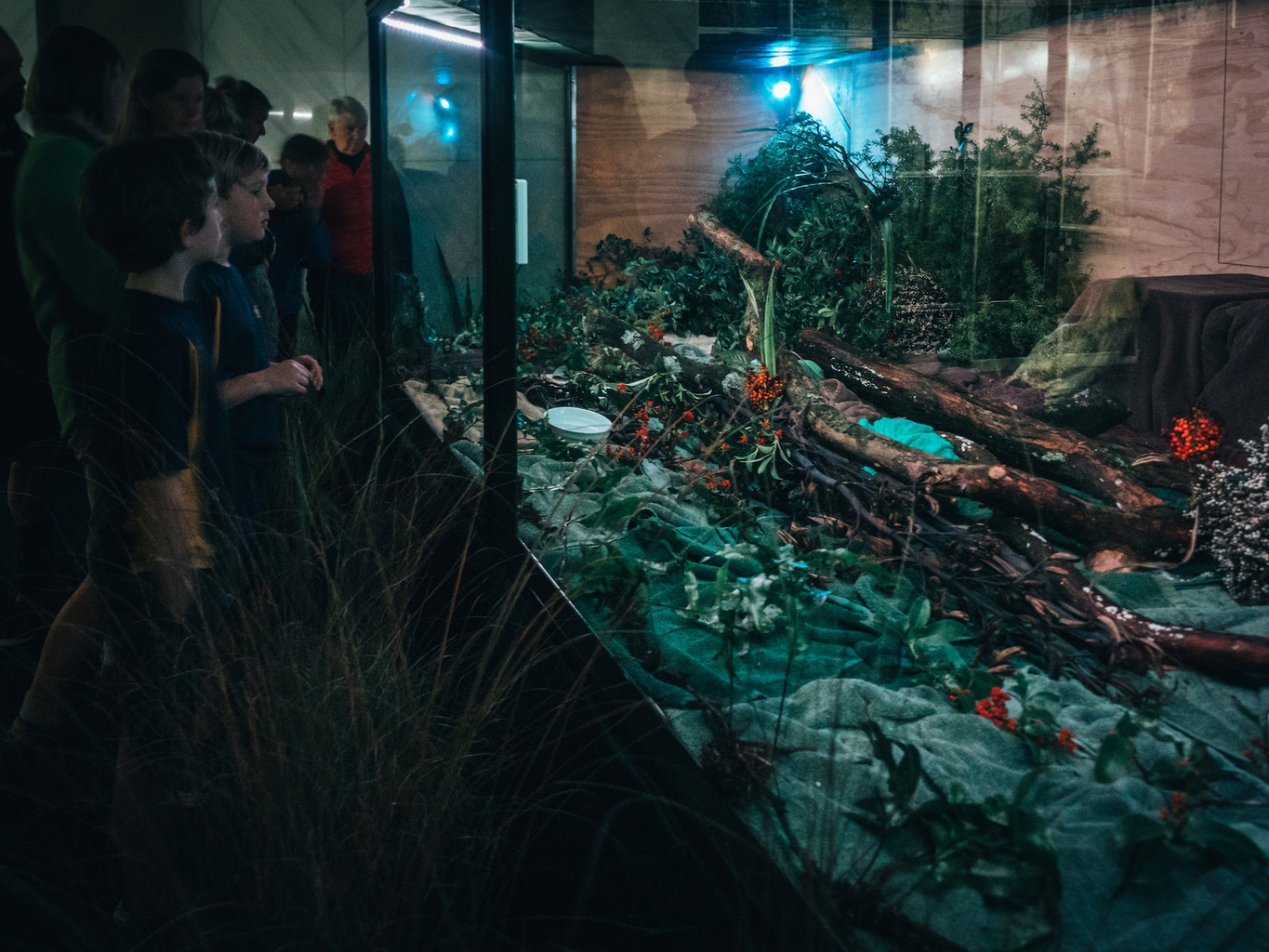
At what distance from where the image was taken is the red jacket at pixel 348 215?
5371 mm

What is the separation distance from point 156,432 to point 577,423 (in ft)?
6.26

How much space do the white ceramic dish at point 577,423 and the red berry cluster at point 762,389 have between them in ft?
1.62

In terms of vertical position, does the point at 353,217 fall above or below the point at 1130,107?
above

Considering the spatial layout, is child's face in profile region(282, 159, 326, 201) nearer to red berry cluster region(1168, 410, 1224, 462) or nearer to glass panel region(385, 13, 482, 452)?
glass panel region(385, 13, 482, 452)

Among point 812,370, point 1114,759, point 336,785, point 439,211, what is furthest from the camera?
point 439,211

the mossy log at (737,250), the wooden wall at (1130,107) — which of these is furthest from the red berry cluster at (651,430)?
the wooden wall at (1130,107)

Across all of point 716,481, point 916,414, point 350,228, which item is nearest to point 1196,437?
point 916,414

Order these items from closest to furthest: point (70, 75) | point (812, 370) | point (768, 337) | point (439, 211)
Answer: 1. point (70, 75)
2. point (812, 370)
3. point (768, 337)
4. point (439, 211)

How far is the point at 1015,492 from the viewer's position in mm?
2111

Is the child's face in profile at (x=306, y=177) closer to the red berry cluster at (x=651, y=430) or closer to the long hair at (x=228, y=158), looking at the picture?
the red berry cluster at (x=651, y=430)

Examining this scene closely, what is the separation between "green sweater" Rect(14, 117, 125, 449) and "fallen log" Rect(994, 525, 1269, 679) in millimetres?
2373

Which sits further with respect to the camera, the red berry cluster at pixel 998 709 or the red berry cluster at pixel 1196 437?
the red berry cluster at pixel 998 709

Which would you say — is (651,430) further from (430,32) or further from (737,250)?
(430,32)

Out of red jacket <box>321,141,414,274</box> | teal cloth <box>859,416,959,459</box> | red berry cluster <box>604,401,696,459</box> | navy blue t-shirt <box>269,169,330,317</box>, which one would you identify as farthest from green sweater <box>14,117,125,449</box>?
red jacket <box>321,141,414,274</box>
